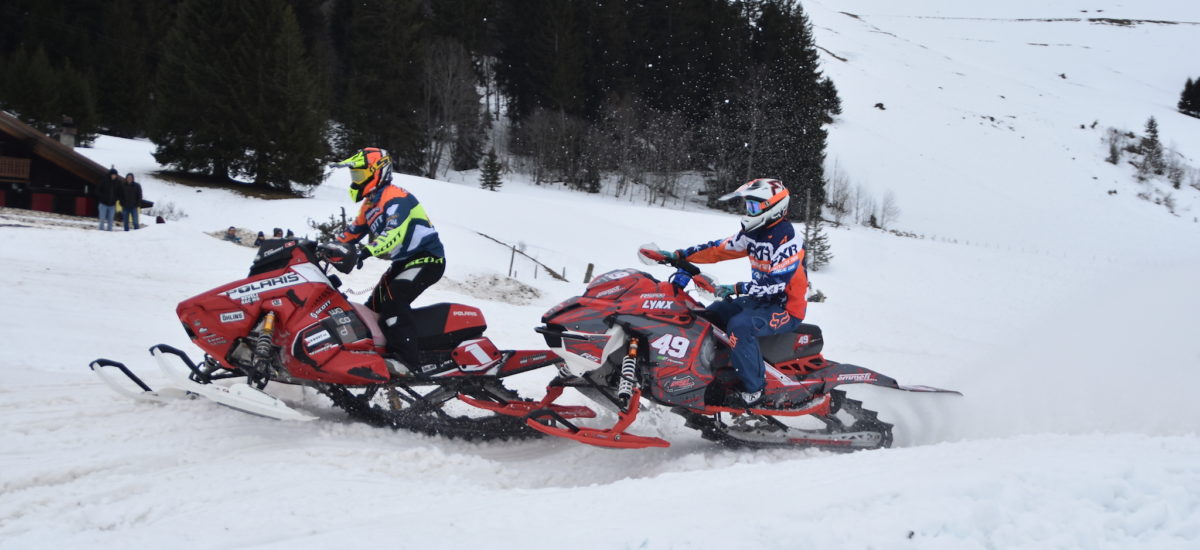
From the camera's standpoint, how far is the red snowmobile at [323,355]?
478 centimetres

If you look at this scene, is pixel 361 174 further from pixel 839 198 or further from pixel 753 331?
pixel 839 198

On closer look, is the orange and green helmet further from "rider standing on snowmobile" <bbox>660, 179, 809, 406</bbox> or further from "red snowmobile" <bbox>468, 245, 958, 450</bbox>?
"rider standing on snowmobile" <bbox>660, 179, 809, 406</bbox>

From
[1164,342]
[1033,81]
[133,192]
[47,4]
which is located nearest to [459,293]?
[133,192]

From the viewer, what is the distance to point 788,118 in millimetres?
41375

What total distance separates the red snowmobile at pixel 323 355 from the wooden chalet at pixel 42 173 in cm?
1761

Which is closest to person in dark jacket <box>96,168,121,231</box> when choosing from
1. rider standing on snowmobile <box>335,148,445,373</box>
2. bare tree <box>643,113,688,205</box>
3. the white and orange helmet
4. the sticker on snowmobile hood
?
rider standing on snowmobile <box>335,148,445,373</box>

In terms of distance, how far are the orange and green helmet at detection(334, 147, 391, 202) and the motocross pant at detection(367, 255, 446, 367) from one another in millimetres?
584

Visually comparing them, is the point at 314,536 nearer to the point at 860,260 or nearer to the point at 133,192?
the point at 133,192

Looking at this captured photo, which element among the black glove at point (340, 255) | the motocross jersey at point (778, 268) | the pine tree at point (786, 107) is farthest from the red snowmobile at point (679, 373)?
the pine tree at point (786, 107)

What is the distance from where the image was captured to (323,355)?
16.2 feet

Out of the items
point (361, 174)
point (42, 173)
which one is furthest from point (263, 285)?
point (42, 173)

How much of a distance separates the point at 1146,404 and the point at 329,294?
5829mm

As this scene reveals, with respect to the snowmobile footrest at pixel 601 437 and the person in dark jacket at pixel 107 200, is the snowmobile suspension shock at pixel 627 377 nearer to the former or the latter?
the snowmobile footrest at pixel 601 437

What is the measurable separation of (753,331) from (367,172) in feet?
9.80
